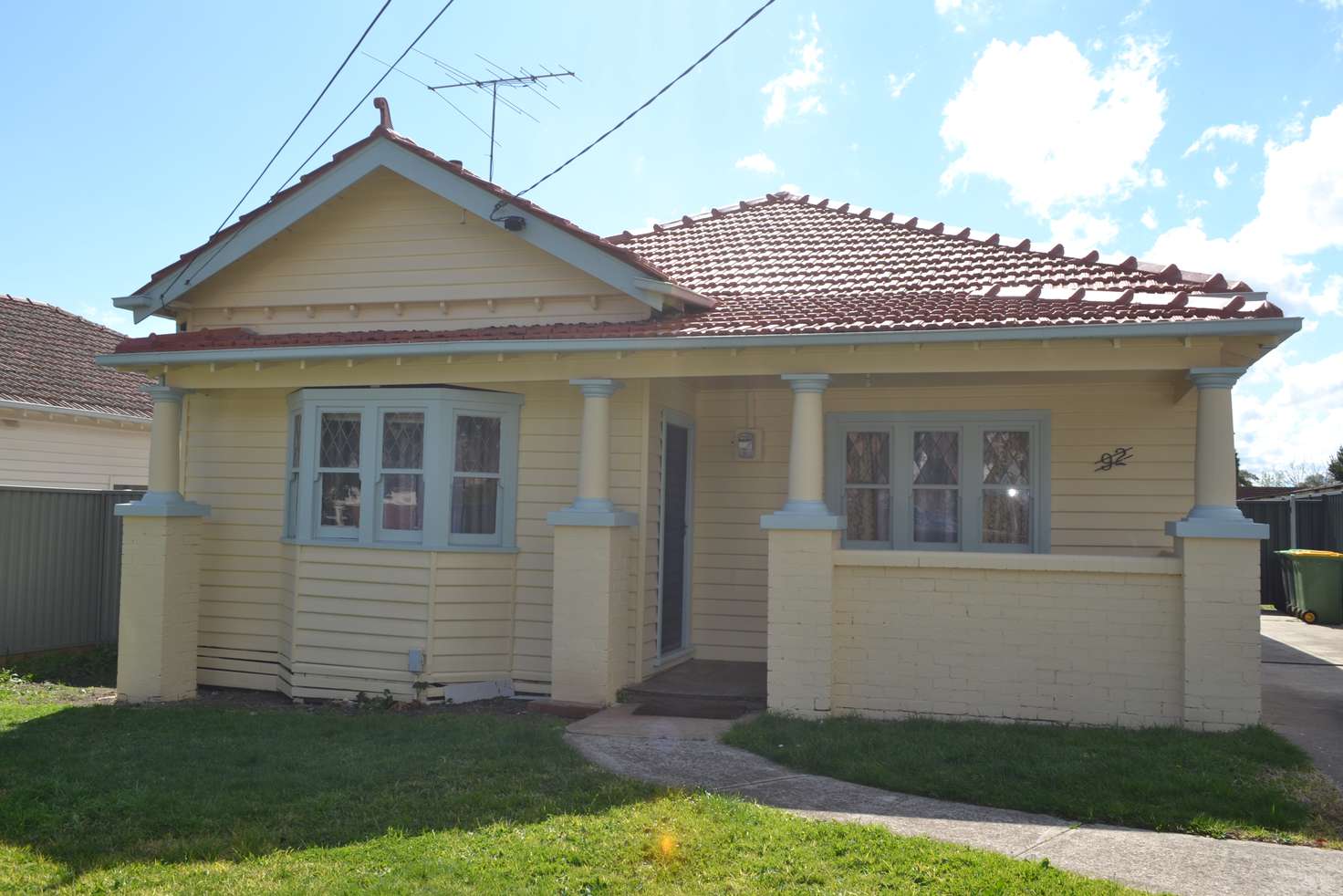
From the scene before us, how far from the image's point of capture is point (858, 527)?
32.8ft

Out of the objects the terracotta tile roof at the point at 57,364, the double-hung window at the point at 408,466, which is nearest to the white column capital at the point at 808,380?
the double-hung window at the point at 408,466

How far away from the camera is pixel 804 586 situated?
26.4 feet

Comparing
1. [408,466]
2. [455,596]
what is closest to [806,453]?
[455,596]

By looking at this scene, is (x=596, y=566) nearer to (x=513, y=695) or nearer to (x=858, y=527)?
(x=513, y=695)

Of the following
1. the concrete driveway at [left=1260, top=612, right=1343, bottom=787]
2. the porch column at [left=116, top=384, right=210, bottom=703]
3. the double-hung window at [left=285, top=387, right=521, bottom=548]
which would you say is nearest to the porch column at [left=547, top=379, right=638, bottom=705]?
the double-hung window at [left=285, top=387, right=521, bottom=548]

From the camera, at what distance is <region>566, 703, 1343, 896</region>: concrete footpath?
4863 millimetres

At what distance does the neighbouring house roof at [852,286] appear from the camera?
770 centimetres

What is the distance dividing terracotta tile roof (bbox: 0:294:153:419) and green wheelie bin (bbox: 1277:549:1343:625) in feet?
58.3

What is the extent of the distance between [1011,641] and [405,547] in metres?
5.07

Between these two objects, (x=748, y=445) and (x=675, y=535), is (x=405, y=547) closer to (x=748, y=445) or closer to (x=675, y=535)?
(x=675, y=535)

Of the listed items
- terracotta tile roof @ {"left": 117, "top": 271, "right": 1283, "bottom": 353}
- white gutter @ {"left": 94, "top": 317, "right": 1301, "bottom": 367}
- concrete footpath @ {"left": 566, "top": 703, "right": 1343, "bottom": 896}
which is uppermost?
terracotta tile roof @ {"left": 117, "top": 271, "right": 1283, "bottom": 353}

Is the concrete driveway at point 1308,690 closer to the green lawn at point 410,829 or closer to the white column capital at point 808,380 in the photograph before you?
the green lawn at point 410,829

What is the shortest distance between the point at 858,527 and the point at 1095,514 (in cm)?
208

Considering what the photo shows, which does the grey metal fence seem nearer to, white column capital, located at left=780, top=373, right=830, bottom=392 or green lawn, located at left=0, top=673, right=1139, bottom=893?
green lawn, located at left=0, top=673, right=1139, bottom=893
